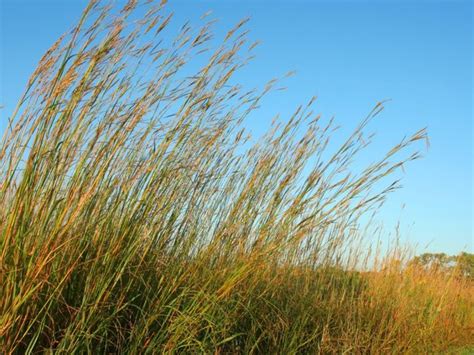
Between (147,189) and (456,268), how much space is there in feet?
19.4

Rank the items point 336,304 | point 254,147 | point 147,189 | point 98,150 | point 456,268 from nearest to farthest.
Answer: point 98,150 → point 147,189 → point 254,147 → point 336,304 → point 456,268

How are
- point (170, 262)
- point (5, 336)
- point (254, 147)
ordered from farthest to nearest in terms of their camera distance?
point (254, 147), point (170, 262), point (5, 336)

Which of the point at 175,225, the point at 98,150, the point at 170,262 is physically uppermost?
the point at 98,150

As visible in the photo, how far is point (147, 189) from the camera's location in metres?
2.11

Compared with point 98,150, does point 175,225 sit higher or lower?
lower

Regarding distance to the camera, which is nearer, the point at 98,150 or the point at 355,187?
the point at 98,150

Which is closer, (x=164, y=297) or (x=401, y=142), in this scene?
(x=164, y=297)

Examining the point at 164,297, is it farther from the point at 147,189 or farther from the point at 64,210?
the point at 64,210

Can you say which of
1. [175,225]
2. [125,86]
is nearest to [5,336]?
[175,225]

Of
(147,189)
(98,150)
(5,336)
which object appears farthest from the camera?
(147,189)

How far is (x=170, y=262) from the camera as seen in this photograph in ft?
7.66

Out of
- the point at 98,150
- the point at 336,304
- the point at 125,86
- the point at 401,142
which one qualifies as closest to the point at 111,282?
the point at 98,150

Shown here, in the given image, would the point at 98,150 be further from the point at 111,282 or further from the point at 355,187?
the point at 355,187

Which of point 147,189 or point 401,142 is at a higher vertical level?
point 401,142
